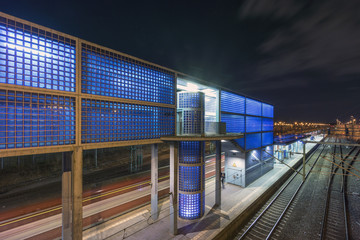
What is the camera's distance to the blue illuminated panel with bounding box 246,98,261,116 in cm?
1829

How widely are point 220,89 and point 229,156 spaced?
28.0 ft

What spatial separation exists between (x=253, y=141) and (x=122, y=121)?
15.9 meters

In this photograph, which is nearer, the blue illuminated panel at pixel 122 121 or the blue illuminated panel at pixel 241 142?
the blue illuminated panel at pixel 122 121

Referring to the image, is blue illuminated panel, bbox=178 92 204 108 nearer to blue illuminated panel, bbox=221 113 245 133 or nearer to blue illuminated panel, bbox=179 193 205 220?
blue illuminated panel, bbox=221 113 245 133

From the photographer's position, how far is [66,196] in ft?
22.5

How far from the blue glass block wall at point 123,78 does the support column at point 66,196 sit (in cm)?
338

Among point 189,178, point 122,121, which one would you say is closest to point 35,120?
point 122,121

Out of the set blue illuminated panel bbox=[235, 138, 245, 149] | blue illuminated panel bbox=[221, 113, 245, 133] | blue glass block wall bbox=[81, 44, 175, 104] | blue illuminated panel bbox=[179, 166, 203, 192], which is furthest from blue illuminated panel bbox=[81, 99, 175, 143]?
blue illuminated panel bbox=[235, 138, 245, 149]

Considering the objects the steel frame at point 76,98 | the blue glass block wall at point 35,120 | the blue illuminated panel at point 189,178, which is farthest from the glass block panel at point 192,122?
the blue glass block wall at point 35,120

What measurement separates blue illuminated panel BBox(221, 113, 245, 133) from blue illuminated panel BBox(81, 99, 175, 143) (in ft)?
20.0

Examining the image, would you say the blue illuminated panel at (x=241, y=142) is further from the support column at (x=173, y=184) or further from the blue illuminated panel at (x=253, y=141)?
the support column at (x=173, y=184)

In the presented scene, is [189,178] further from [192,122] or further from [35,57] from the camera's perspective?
[35,57]

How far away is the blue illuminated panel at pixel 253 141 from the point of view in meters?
17.6

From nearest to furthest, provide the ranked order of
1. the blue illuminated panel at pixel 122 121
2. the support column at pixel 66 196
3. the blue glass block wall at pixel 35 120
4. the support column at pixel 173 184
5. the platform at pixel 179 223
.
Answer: the blue glass block wall at pixel 35 120
the support column at pixel 66 196
the blue illuminated panel at pixel 122 121
the platform at pixel 179 223
the support column at pixel 173 184
